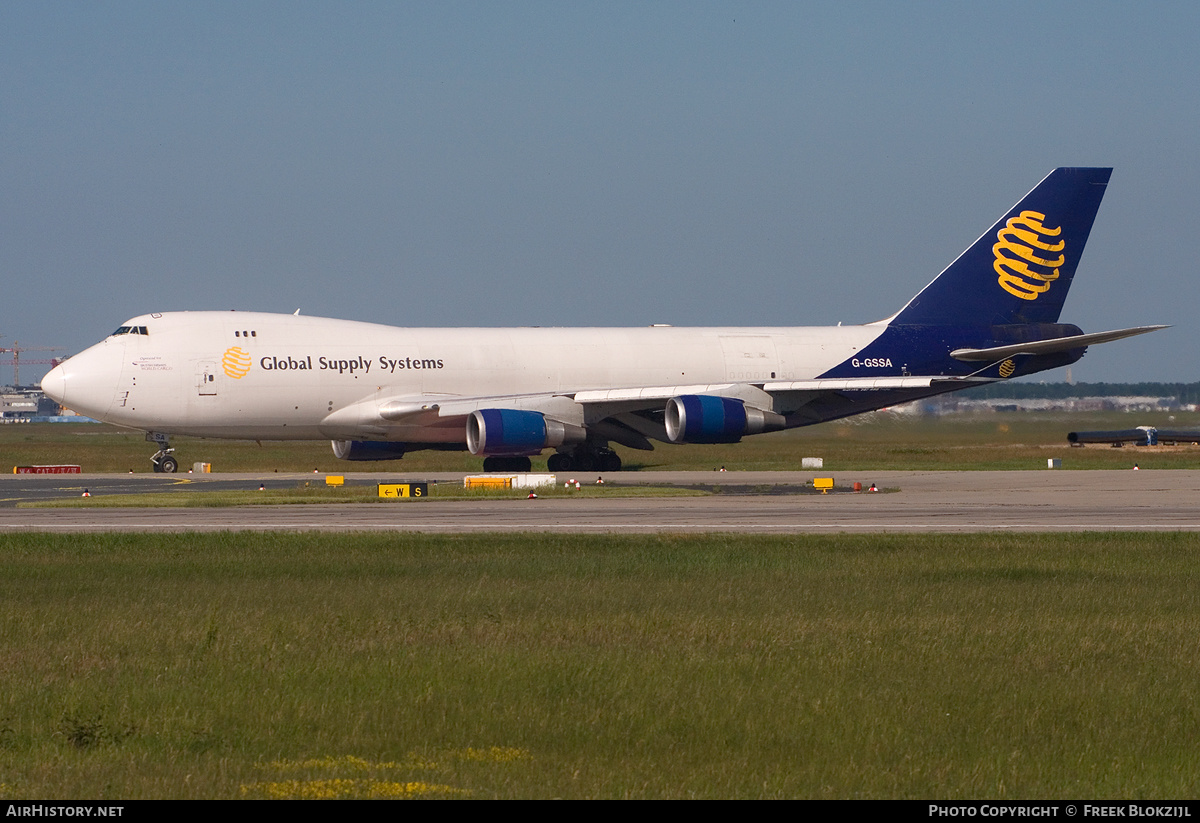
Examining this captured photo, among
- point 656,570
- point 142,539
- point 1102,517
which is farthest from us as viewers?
point 1102,517

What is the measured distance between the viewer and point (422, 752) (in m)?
7.76

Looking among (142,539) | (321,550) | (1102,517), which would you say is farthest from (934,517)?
(142,539)

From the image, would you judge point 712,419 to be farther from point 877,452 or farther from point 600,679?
point 600,679

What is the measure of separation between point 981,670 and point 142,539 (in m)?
12.7

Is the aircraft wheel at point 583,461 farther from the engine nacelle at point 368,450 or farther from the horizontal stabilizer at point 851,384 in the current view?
the horizontal stabilizer at point 851,384

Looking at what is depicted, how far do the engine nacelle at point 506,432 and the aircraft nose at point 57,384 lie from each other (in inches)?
413

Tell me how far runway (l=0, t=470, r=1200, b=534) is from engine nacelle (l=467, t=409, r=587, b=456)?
3.13m

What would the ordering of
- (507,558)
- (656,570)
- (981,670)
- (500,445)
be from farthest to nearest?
1. (500,445)
2. (507,558)
3. (656,570)
4. (981,670)

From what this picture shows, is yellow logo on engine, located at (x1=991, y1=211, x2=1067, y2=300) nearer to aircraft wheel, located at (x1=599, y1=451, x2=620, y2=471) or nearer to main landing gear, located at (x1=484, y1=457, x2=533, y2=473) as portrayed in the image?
aircraft wheel, located at (x1=599, y1=451, x2=620, y2=471)

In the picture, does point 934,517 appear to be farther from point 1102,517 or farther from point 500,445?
point 500,445

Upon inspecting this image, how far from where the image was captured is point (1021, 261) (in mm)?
42781

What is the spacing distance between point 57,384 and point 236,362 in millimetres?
4625

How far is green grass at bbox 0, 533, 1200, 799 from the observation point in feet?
23.9

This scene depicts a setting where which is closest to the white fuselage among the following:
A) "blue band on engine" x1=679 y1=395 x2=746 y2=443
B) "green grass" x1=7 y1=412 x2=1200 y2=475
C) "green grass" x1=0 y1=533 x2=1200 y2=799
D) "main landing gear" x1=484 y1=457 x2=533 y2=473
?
"main landing gear" x1=484 y1=457 x2=533 y2=473
